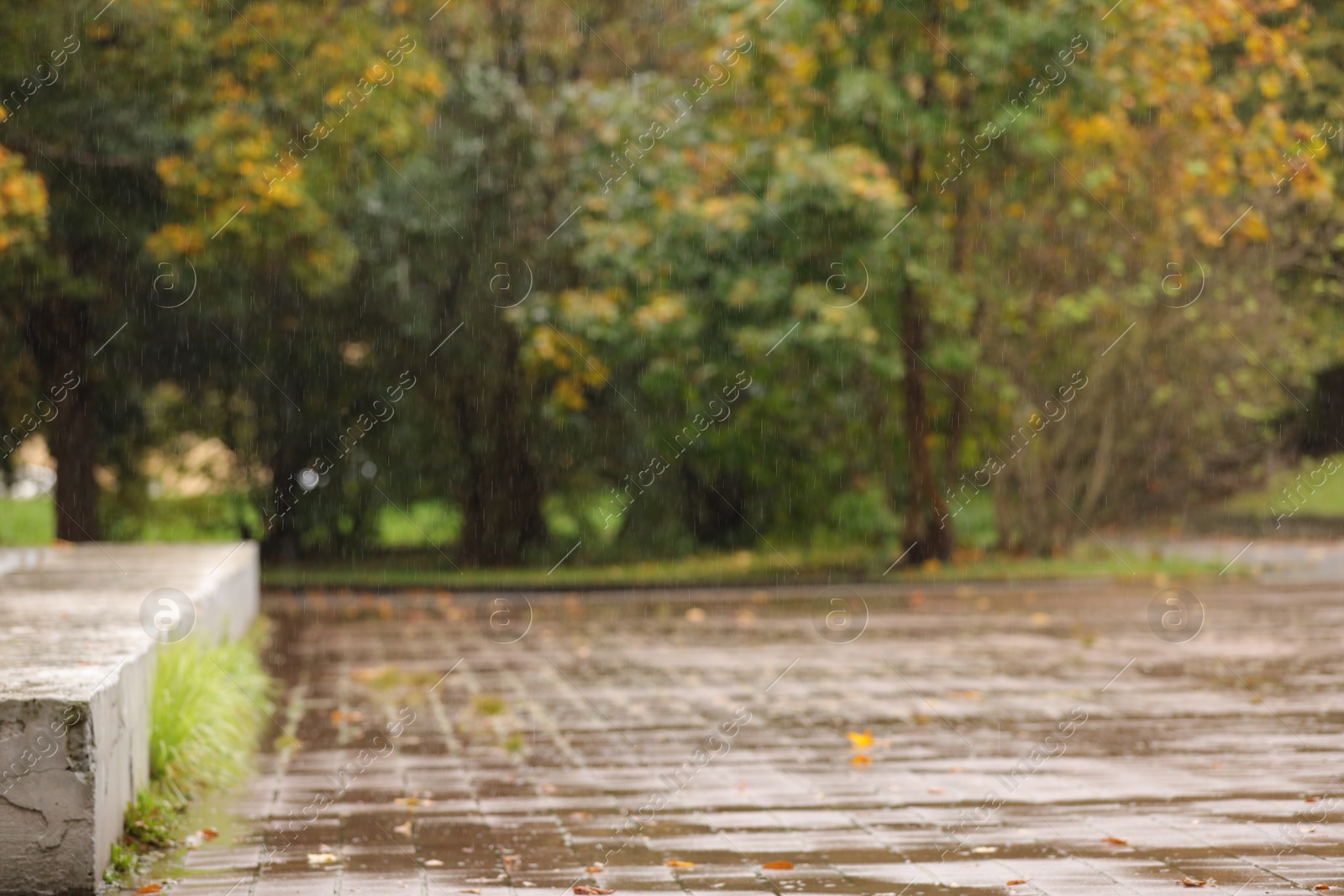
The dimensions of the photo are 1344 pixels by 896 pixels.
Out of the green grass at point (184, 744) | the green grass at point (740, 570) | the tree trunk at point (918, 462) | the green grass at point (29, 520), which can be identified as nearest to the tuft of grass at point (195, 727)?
the green grass at point (184, 744)

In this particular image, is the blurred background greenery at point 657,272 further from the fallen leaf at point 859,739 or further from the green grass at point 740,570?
the fallen leaf at point 859,739

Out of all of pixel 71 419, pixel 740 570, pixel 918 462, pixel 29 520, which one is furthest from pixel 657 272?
pixel 29 520

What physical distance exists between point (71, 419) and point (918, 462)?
10809 mm

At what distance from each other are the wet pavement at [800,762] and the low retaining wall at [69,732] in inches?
19.9

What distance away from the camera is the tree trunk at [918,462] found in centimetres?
2089

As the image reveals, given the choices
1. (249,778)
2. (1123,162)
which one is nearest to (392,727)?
(249,778)

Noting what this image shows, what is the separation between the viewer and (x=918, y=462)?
21.6m

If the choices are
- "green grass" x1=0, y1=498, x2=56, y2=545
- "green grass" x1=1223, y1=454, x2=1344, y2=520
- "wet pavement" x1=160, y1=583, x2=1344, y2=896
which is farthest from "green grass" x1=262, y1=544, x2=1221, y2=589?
"green grass" x1=1223, y1=454, x2=1344, y2=520

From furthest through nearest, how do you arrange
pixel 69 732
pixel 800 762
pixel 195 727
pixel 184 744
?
pixel 800 762 → pixel 195 727 → pixel 184 744 → pixel 69 732

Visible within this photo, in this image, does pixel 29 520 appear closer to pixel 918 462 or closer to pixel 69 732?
pixel 918 462

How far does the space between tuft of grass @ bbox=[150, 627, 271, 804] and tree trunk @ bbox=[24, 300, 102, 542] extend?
14036 mm

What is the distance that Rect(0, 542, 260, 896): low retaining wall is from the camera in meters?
5.62

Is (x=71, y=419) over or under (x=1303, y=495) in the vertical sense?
under

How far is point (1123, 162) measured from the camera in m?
21.3
